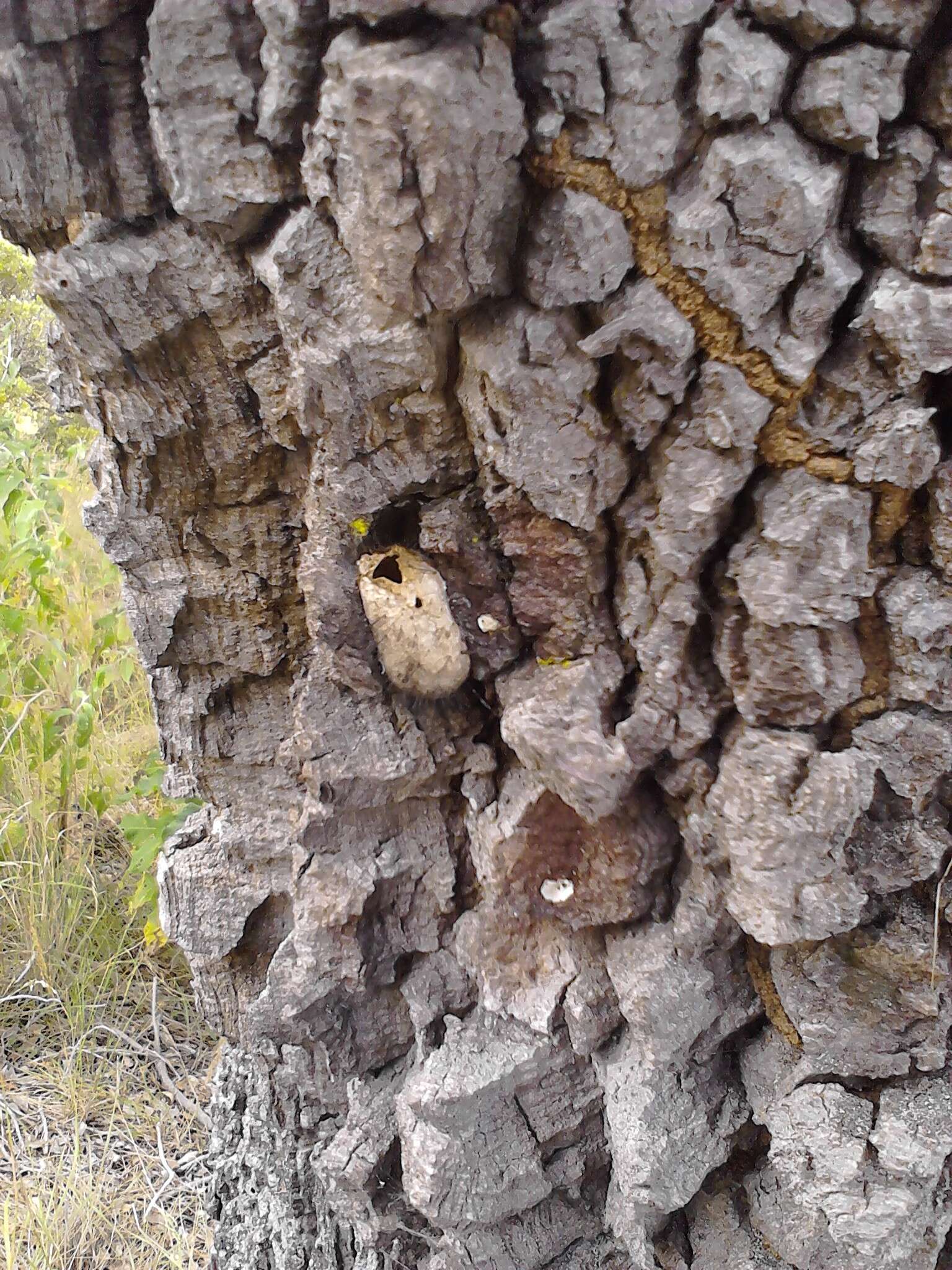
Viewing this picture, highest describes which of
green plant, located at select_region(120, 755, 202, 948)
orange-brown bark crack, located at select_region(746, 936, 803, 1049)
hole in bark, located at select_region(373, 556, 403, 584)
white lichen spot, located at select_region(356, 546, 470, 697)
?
hole in bark, located at select_region(373, 556, 403, 584)

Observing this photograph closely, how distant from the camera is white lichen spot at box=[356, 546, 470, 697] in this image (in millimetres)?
959

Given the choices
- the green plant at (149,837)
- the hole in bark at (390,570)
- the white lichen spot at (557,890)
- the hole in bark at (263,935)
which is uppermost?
the hole in bark at (390,570)

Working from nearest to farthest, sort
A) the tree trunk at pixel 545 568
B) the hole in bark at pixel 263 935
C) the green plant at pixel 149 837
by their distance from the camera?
the tree trunk at pixel 545 568 < the hole in bark at pixel 263 935 < the green plant at pixel 149 837

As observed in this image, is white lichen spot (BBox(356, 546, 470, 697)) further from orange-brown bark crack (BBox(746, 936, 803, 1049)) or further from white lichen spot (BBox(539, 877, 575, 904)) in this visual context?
orange-brown bark crack (BBox(746, 936, 803, 1049))

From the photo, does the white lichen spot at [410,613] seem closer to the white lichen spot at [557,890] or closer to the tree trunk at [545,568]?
the tree trunk at [545,568]

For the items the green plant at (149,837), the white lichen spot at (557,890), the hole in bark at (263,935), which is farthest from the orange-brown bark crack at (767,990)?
the green plant at (149,837)

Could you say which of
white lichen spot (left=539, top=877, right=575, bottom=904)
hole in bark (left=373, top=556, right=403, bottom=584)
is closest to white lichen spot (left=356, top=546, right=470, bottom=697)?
hole in bark (left=373, top=556, right=403, bottom=584)

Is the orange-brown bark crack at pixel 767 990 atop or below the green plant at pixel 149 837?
atop

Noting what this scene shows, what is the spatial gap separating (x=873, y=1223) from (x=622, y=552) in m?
0.71

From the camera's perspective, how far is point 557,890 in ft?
3.33

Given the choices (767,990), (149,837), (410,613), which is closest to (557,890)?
(767,990)

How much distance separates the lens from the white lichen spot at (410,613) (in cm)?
96

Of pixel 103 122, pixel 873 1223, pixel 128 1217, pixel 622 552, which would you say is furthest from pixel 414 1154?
pixel 103 122

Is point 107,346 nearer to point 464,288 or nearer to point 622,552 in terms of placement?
point 464,288
